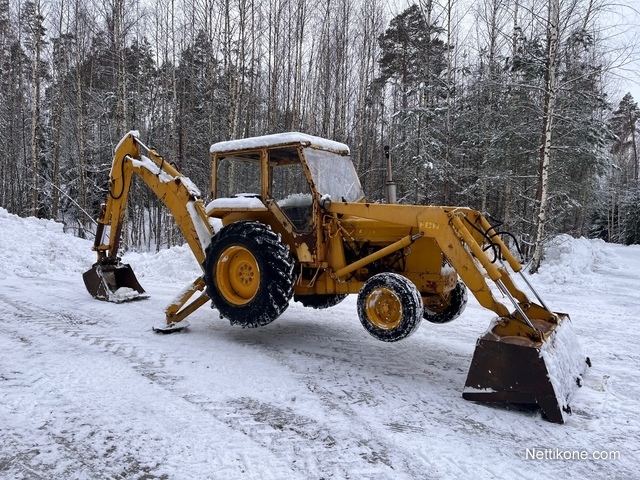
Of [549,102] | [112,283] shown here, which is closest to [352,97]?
[549,102]

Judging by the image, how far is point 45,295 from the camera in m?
7.98

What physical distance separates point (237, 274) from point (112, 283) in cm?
354

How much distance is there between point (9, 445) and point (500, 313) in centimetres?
381

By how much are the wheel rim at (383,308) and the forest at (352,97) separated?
9100 millimetres

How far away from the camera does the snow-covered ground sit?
115 inches

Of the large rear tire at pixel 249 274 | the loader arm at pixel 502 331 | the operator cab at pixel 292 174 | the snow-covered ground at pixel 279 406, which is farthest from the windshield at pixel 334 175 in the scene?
the snow-covered ground at pixel 279 406

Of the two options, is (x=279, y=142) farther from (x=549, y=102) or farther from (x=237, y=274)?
(x=549, y=102)

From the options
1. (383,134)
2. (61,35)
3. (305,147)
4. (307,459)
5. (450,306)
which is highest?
(61,35)

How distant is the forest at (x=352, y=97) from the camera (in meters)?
14.7

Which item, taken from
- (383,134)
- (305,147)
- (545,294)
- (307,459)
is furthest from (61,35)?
(307,459)

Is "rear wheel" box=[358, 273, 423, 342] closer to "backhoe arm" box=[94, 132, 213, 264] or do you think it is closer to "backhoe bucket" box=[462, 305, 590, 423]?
"backhoe bucket" box=[462, 305, 590, 423]

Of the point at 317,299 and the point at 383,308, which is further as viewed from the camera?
the point at 317,299

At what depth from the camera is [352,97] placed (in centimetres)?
2339

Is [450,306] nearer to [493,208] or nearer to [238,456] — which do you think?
[238,456]
